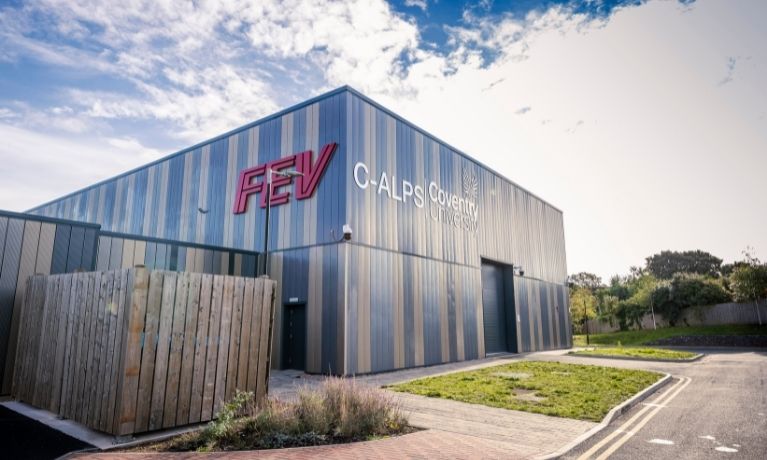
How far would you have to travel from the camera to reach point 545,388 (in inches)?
458

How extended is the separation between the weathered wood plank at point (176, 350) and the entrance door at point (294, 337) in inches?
370

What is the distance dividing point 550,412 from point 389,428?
143 inches

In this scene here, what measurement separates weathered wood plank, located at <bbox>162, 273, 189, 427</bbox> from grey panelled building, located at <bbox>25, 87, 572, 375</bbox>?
700cm

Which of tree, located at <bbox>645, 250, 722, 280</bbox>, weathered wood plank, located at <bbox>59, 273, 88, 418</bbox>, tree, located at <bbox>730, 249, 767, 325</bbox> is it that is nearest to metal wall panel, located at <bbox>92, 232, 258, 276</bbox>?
weathered wood plank, located at <bbox>59, 273, 88, 418</bbox>

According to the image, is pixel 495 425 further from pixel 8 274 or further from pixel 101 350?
pixel 8 274

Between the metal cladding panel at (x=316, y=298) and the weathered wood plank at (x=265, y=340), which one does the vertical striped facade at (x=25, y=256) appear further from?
the metal cladding panel at (x=316, y=298)

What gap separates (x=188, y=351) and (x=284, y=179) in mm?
11784

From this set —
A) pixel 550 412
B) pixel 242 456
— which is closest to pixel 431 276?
pixel 550 412

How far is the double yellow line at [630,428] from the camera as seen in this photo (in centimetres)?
637

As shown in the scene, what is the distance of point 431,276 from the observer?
1964 centimetres

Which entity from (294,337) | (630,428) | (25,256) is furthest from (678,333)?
(25,256)

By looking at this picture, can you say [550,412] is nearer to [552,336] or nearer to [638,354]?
[638,354]

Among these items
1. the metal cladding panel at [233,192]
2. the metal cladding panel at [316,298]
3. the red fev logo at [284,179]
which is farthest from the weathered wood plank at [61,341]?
the red fev logo at [284,179]

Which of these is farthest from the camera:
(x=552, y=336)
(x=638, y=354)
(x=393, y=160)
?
(x=552, y=336)
